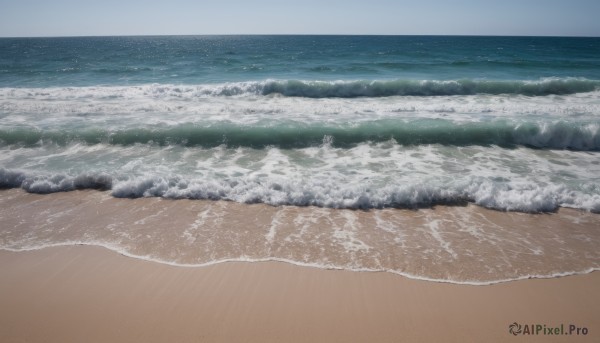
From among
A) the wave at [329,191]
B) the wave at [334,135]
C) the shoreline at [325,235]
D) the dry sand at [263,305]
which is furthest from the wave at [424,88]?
the dry sand at [263,305]

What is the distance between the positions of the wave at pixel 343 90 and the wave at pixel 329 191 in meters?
10.1

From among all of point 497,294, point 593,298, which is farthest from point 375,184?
point 593,298

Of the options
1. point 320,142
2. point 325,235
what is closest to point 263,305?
point 325,235

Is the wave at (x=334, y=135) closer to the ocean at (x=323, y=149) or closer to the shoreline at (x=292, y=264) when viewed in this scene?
the ocean at (x=323, y=149)

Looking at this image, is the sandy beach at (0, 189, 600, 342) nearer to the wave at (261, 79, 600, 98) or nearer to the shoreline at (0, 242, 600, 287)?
the shoreline at (0, 242, 600, 287)

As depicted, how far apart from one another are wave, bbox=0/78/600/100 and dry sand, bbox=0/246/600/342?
44.2 feet

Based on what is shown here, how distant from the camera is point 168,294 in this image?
3.94 m

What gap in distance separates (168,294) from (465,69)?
27.4 meters

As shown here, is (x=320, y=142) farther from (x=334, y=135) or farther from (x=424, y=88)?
(x=424, y=88)

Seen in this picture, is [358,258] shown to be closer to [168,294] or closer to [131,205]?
[168,294]

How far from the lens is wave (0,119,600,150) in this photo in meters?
9.78

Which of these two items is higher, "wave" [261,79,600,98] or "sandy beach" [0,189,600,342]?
"wave" [261,79,600,98]

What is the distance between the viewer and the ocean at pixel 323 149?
616 cm

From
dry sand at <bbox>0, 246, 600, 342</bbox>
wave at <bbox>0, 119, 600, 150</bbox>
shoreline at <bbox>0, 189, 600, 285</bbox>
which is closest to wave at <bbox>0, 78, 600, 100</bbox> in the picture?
wave at <bbox>0, 119, 600, 150</bbox>
